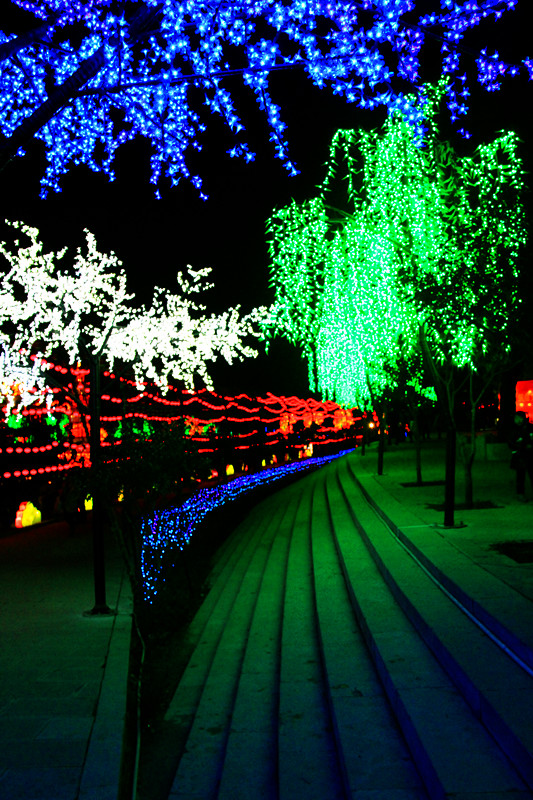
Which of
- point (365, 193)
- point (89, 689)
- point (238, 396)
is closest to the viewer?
point (89, 689)

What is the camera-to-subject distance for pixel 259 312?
860 inches

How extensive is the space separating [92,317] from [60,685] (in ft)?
58.3

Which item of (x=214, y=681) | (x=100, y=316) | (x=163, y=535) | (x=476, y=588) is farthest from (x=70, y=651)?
(x=100, y=316)

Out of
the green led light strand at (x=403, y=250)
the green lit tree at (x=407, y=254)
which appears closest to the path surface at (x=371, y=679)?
the green lit tree at (x=407, y=254)

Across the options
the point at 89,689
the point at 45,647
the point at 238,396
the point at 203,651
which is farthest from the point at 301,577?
the point at 238,396

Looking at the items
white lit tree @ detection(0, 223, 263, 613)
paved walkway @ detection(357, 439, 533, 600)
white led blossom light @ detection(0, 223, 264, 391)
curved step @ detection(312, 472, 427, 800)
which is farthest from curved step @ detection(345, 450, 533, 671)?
white led blossom light @ detection(0, 223, 264, 391)

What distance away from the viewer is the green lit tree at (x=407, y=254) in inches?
338

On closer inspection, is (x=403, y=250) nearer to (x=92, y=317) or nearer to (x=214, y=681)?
(x=214, y=681)

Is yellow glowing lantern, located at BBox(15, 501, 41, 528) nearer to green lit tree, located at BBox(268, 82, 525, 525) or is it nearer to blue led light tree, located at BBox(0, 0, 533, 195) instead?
green lit tree, located at BBox(268, 82, 525, 525)

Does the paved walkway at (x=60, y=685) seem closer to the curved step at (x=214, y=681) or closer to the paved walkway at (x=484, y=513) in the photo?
the curved step at (x=214, y=681)

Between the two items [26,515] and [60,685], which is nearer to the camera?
[60,685]

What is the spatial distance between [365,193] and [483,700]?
10494 millimetres

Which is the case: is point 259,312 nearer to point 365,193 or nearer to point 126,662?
point 365,193

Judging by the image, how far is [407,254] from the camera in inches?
437
